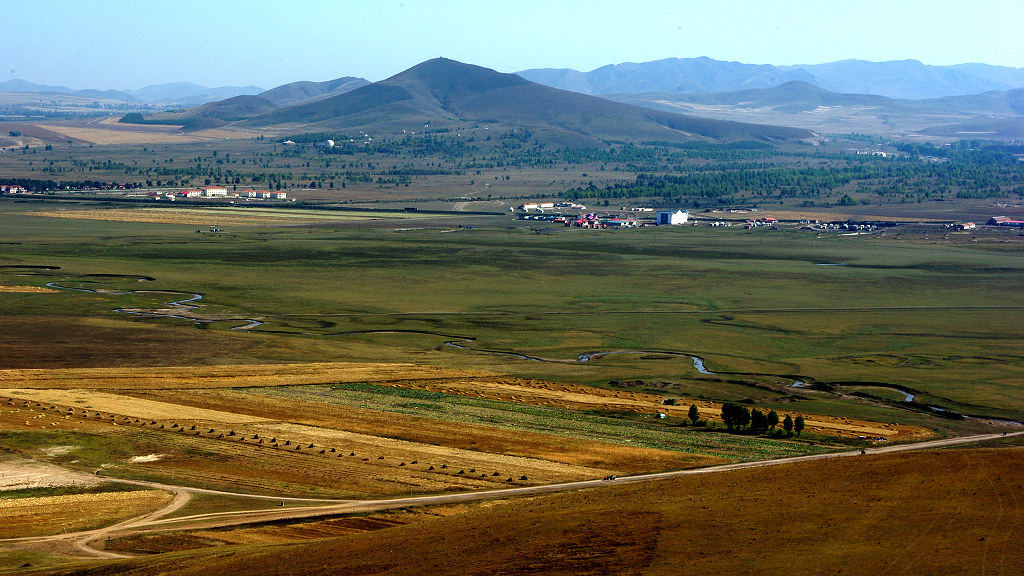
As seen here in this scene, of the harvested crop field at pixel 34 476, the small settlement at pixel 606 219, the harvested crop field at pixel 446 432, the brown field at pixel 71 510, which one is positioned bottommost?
the brown field at pixel 71 510

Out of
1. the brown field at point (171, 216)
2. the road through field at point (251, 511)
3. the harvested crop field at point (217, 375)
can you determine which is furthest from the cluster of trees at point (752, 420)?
the brown field at point (171, 216)

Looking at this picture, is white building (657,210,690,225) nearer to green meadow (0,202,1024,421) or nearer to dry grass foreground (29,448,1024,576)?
green meadow (0,202,1024,421)

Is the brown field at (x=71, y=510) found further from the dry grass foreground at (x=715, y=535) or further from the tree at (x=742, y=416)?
the tree at (x=742, y=416)

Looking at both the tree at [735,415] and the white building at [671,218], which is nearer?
the tree at [735,415]

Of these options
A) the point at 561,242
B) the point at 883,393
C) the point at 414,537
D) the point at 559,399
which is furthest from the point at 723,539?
the point at 561,242

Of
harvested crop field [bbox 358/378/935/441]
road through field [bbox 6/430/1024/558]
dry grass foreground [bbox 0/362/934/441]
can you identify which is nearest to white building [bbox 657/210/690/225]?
dry grass foreground [bbox 0/362/934/441]

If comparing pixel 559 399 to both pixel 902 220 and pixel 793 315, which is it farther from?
pixel 902 220

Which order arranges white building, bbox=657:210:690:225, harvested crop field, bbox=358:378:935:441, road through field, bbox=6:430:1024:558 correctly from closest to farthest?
road through field, bbox=6:430:1024:558
harvested crop field, bbox=358:378:935:441
white building, bbox=657:210:690:225
